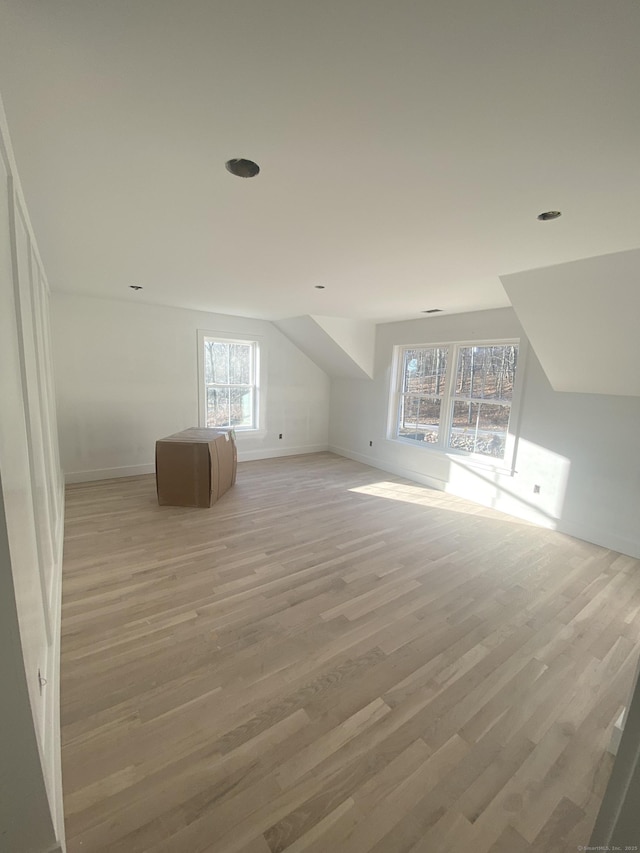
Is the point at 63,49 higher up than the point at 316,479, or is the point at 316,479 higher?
the point at 63,49

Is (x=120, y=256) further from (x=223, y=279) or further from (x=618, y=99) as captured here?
(x=618, y=99)

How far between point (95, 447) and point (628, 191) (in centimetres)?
525

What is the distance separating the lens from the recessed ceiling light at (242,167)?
53.0 inches

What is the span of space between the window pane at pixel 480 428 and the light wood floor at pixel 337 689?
4.14ft

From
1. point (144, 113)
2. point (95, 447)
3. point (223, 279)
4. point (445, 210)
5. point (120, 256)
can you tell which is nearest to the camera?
point (144, 113)

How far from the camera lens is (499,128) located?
3.64 feet

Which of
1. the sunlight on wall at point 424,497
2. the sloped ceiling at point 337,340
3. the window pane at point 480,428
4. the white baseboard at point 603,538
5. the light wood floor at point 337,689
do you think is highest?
the sloped ceiling at point 337,340

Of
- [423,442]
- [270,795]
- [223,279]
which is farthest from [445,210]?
[423,442]

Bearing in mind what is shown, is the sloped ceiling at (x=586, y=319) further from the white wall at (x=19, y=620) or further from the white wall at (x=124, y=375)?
the white wall at (x=124, y=375)

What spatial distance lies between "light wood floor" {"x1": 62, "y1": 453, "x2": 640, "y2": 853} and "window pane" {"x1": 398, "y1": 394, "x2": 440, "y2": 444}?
194 centimetres

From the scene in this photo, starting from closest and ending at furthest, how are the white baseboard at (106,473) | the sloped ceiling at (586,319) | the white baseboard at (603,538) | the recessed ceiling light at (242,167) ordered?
the recessed ceiling light at (242,167) → the sloped ceiling at (586,319) → the white baseboard at (603,538) → the white baseboard at (106,473)

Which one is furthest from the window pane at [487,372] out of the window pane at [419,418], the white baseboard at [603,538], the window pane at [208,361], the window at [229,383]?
the window pane at [208,361]

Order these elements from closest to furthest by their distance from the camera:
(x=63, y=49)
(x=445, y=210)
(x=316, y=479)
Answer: (x=63, y=49) → (x=445, y=210) → (x=316, y=479)

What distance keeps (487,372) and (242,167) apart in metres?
3.52
